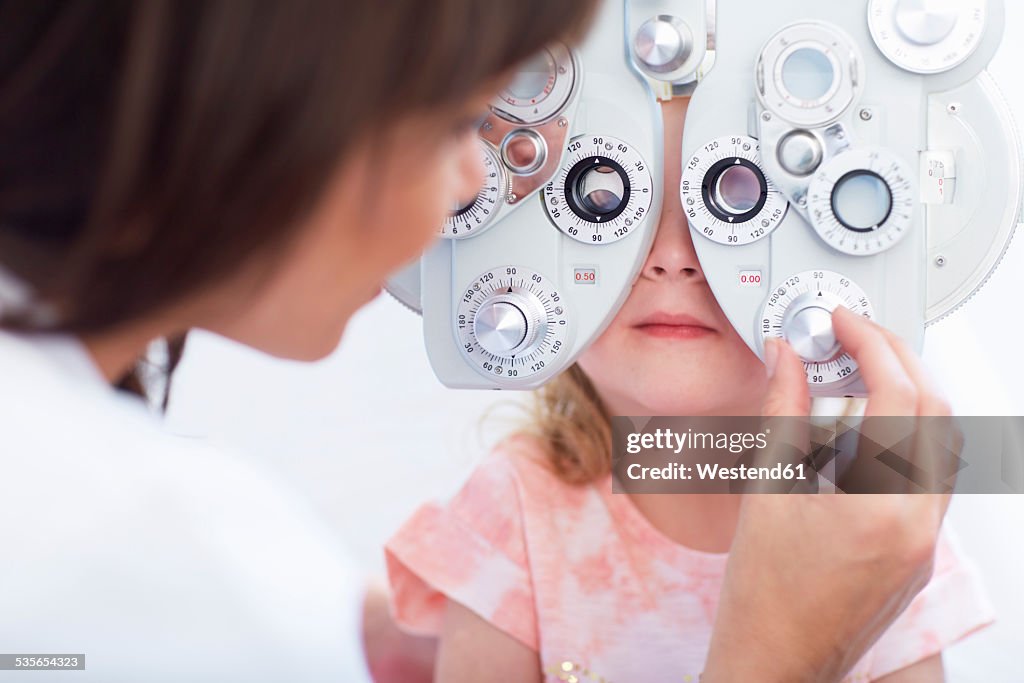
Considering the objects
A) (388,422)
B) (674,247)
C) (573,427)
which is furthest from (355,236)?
(388,422)

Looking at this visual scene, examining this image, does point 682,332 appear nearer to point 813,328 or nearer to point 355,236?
point 813,328

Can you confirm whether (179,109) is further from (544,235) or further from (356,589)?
(356,589)

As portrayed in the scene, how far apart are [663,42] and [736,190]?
0.27 ft

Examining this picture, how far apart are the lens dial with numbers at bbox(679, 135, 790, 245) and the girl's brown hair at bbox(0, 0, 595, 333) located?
0.16m

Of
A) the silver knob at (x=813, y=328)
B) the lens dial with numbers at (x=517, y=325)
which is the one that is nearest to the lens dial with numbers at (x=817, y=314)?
the silver knob at (x=813, y=328)

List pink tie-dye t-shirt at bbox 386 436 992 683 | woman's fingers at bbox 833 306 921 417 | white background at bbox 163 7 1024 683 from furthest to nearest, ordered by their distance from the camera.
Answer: white background at bbox 163 7 1024 683 < pink tie-dye t-shirt at bbox 386 436 992 683 < woman's fingers at bbox 833 306 921 417

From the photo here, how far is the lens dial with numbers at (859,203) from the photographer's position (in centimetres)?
51

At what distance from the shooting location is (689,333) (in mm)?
591

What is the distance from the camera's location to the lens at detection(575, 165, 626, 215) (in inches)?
21.8

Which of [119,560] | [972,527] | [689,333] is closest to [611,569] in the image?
[689,333]

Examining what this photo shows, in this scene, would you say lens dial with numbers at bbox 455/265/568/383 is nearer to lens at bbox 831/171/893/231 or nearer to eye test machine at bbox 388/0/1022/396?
eye test machine at bbox 388/0/1022/396

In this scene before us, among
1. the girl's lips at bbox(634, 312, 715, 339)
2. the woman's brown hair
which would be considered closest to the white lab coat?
the woman's brown hair

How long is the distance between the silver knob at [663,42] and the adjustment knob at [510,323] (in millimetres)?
137

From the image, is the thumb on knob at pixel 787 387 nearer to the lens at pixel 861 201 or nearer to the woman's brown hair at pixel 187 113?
the lens at pixel 861 201
